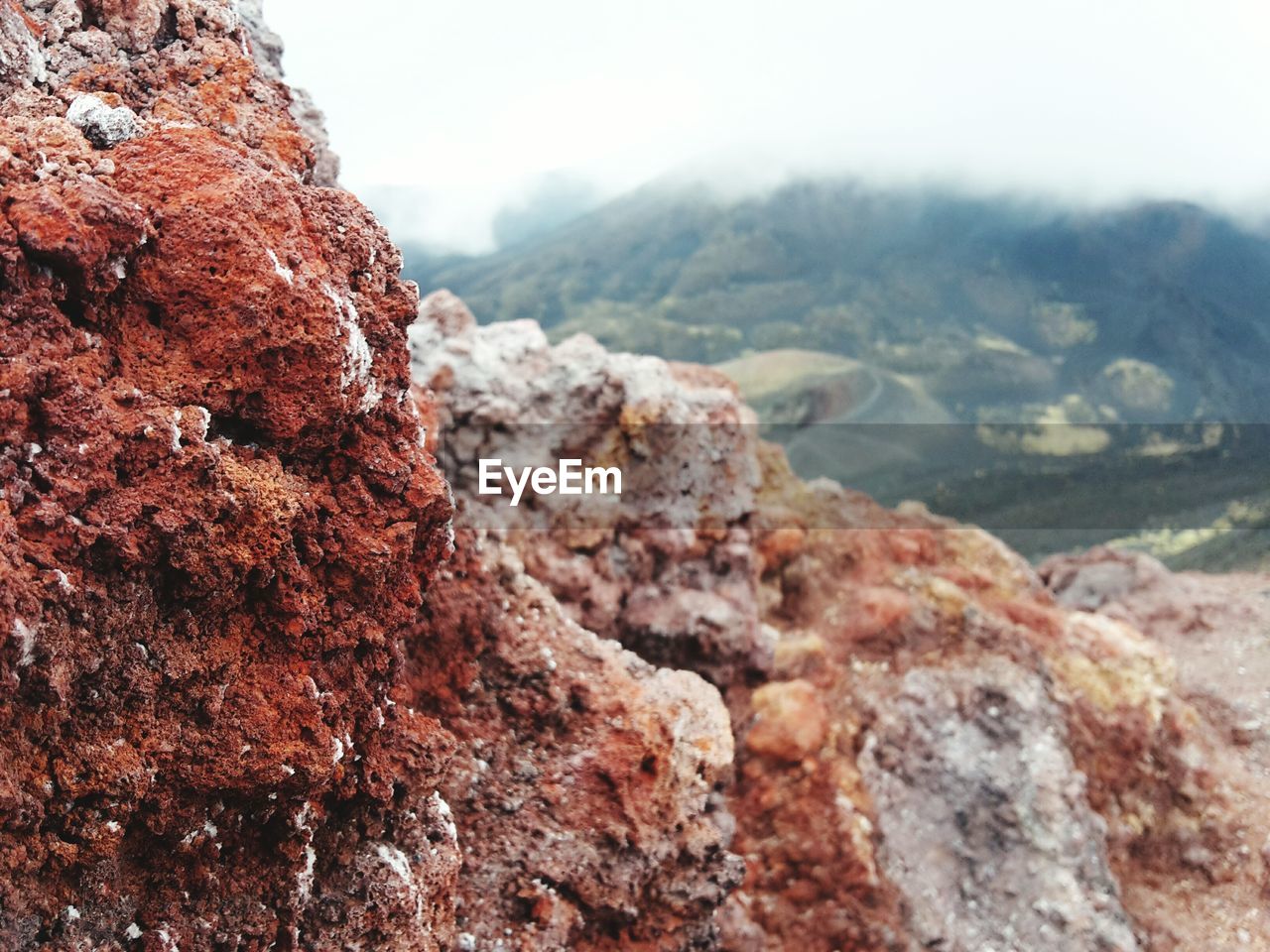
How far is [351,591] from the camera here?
374 centimetres

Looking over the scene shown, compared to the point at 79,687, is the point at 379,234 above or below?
above

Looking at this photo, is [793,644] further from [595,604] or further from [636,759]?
[636,759]

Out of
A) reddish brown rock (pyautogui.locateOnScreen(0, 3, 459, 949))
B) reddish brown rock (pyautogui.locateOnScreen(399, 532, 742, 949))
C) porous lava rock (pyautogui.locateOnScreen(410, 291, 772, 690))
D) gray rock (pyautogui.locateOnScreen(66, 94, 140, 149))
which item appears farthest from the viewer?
porous lava rock (pyautogui.locateOnScreen(410, 291, 772, 690))

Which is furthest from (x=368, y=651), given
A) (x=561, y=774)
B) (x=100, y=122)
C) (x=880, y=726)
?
(x=880, y=726)

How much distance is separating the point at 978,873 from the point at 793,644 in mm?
3373

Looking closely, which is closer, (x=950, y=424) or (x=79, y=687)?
(x=79, y=687)

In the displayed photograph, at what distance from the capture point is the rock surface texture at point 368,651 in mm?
2898

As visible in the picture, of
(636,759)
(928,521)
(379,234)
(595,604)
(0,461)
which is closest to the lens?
(0,461)

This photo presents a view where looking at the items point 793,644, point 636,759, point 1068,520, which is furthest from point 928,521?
point 1068,520

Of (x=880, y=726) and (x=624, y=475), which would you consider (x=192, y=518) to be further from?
(x=880, y=726)

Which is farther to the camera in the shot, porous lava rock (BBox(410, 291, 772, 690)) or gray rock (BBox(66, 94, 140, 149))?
porous lava rock (BBox(410, 291, 772, 690))

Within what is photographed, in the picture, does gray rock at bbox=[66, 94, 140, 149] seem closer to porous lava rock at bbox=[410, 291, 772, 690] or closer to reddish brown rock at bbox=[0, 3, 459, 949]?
reddish brown rock at bbox=[0, 3, 459, 949]

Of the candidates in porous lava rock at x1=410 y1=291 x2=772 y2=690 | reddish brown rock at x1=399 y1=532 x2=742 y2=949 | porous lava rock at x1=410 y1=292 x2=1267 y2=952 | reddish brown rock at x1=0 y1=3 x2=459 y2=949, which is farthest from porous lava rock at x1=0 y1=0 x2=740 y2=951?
porous lava rock at x1=410 y1=291 x2=772 y2=690

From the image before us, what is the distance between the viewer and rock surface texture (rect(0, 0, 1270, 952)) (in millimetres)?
2898
